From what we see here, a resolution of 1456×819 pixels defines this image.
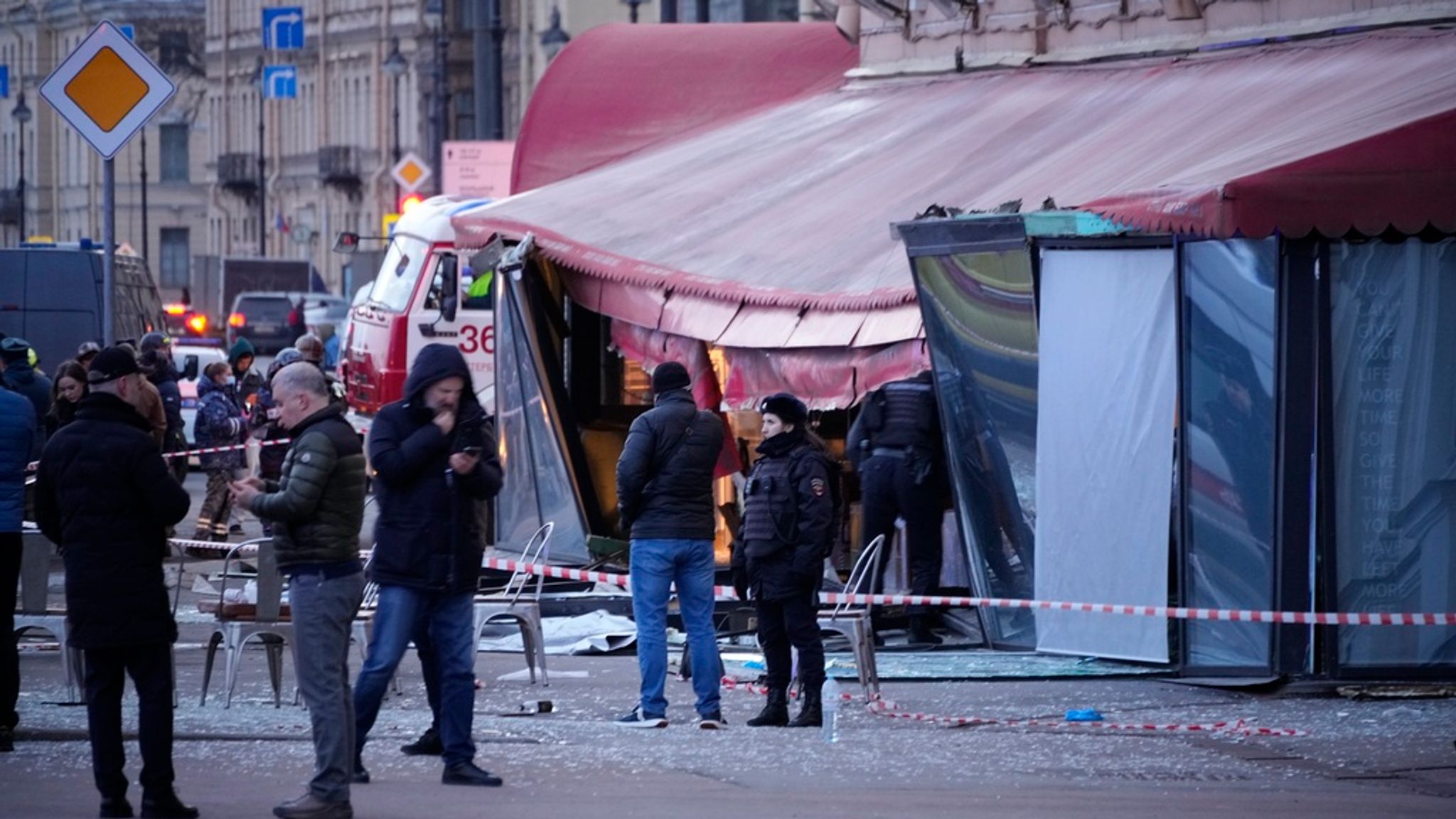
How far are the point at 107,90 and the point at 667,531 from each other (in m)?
3.59

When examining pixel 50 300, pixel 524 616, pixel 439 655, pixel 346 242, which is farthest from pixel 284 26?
pixel 439 655

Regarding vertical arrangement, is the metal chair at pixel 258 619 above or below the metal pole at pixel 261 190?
below

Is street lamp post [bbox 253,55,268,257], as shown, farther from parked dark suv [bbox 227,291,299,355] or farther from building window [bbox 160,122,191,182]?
parked dark suv [bbox 227,291,299,355]

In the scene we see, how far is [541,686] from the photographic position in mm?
13945

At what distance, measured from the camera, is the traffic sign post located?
13.4m

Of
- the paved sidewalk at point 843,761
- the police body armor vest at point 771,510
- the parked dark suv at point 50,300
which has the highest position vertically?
the parked dark suv at point 50,300

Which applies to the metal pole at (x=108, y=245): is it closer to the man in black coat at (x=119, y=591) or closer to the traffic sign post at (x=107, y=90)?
the traffic sign post at (x=107, y=90)

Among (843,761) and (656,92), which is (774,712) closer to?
(843,761)

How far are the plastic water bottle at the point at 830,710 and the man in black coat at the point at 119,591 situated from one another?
3.02 m

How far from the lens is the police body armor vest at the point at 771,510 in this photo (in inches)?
491

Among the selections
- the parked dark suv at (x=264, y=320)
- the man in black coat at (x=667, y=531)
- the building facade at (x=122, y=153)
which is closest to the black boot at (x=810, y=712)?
the man in black coat at (x=667, y=531)

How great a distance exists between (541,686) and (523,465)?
229 inches

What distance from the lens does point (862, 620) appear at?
12992 mm

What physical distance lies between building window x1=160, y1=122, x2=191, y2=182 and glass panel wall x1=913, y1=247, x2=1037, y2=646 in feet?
256
